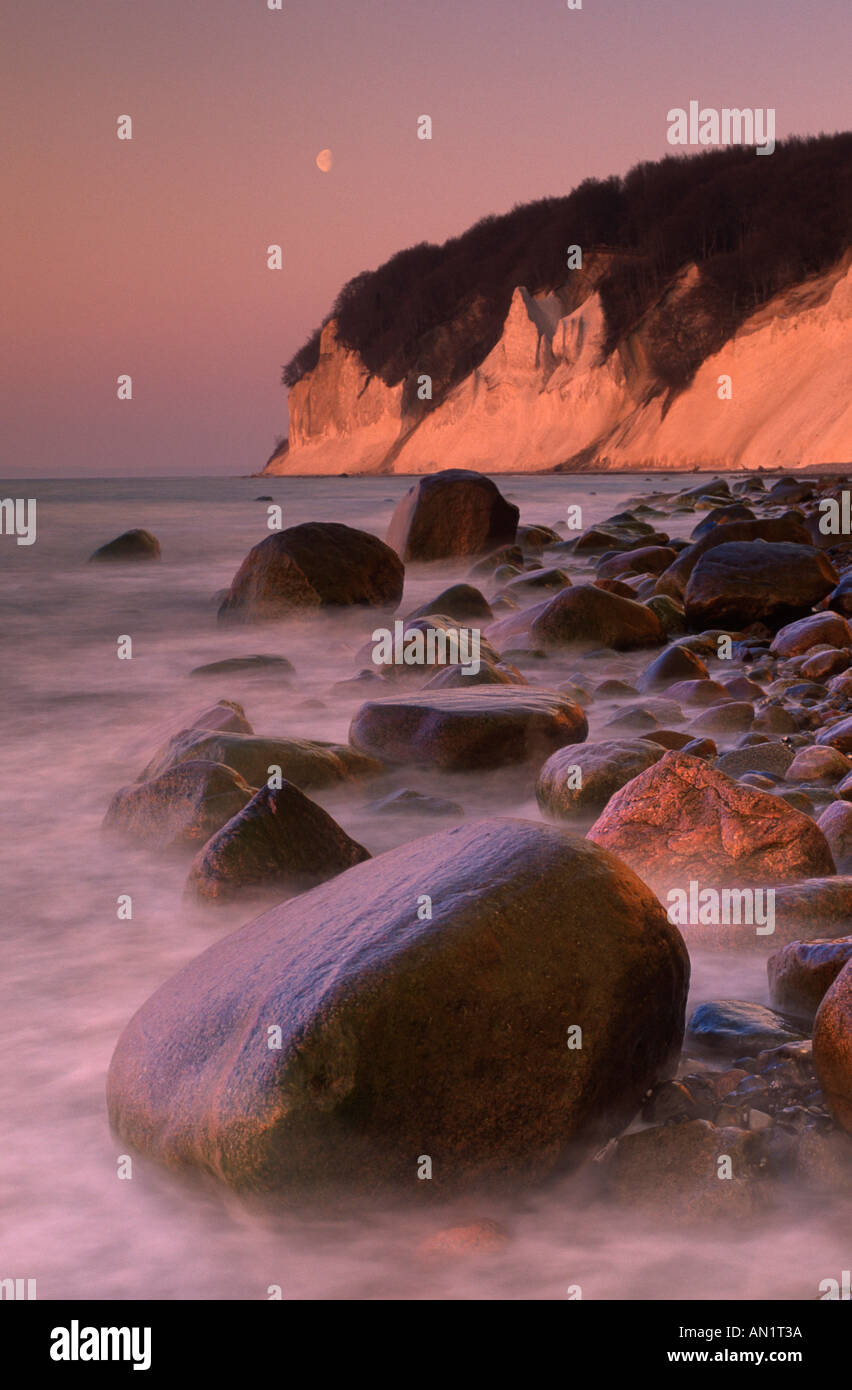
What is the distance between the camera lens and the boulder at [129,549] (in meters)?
16.5

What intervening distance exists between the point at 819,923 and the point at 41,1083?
2008 mm

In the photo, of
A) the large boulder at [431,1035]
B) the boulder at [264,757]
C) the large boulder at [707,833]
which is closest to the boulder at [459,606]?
the boulder at [264,757]

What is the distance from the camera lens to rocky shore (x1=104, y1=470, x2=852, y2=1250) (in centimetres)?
222

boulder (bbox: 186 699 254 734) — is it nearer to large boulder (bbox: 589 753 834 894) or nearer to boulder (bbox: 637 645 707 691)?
large boulder (bbox: 589 753 834 894)

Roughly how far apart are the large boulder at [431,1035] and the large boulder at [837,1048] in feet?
1.12

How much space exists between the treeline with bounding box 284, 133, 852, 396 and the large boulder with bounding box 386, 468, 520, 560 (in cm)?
3976

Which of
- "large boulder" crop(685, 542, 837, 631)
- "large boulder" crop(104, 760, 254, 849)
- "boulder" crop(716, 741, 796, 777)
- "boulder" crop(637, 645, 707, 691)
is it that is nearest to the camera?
"large boulder" crop(104, 760, 254, 849)

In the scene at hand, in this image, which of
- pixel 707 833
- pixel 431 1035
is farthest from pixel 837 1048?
pixel 707 833

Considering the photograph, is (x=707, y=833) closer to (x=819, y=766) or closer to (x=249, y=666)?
(x=819, y=766)

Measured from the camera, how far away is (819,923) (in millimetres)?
3143

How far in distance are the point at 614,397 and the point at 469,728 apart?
51855 millimetres

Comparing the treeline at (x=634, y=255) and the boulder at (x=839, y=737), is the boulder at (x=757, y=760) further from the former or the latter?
the treeline at (x=634, y=255)

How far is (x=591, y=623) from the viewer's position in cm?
793

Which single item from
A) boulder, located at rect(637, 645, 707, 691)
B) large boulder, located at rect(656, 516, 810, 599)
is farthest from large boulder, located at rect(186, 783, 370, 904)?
large boulder, located at rect(656, 516, 810, 599)
